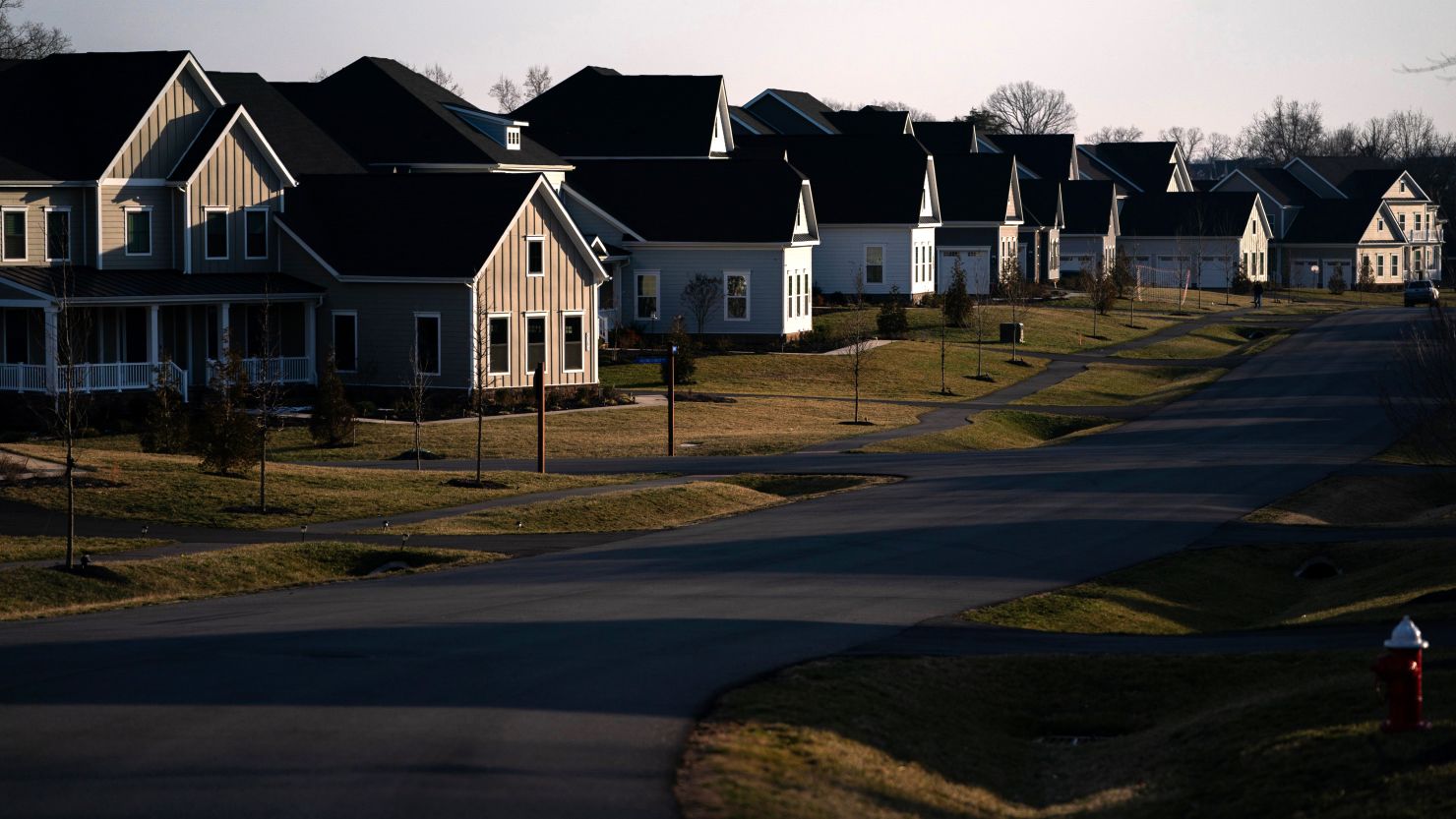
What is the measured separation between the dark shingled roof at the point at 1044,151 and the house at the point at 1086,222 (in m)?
4.80

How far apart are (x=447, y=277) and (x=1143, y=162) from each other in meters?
96.1

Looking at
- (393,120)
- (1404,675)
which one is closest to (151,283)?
(393,120)

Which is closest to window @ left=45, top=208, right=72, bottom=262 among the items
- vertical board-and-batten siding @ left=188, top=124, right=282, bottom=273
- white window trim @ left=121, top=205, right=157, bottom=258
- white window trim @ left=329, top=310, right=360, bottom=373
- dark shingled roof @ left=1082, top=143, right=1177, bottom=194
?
white window trim @ left=121, top=205, right=157, bottom=258

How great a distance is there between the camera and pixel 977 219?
297ft

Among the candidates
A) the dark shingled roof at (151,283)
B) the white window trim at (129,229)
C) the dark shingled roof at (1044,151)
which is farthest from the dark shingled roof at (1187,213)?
the white window trim at (129,229)

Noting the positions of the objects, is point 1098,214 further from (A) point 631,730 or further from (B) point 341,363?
(A) point 631,730

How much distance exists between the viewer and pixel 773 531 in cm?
2952

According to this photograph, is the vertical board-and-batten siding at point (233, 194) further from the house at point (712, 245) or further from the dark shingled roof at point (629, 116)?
the dark shingled roof at point (629, 116)

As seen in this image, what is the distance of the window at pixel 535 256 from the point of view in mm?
50469

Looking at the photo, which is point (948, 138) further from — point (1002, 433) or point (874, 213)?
point (1002, 433)

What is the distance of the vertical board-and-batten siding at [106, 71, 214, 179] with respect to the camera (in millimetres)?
47656

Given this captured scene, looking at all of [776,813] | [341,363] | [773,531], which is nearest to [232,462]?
[773,531]

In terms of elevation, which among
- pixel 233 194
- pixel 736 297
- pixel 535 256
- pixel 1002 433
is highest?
pixel 233 194

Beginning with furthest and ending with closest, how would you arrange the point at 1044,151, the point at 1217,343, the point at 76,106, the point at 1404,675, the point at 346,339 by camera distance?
the point at 1044,151 < the point at 1217,343 < the point at 346,339 < the point at 76,106 < the point at 1404,675
